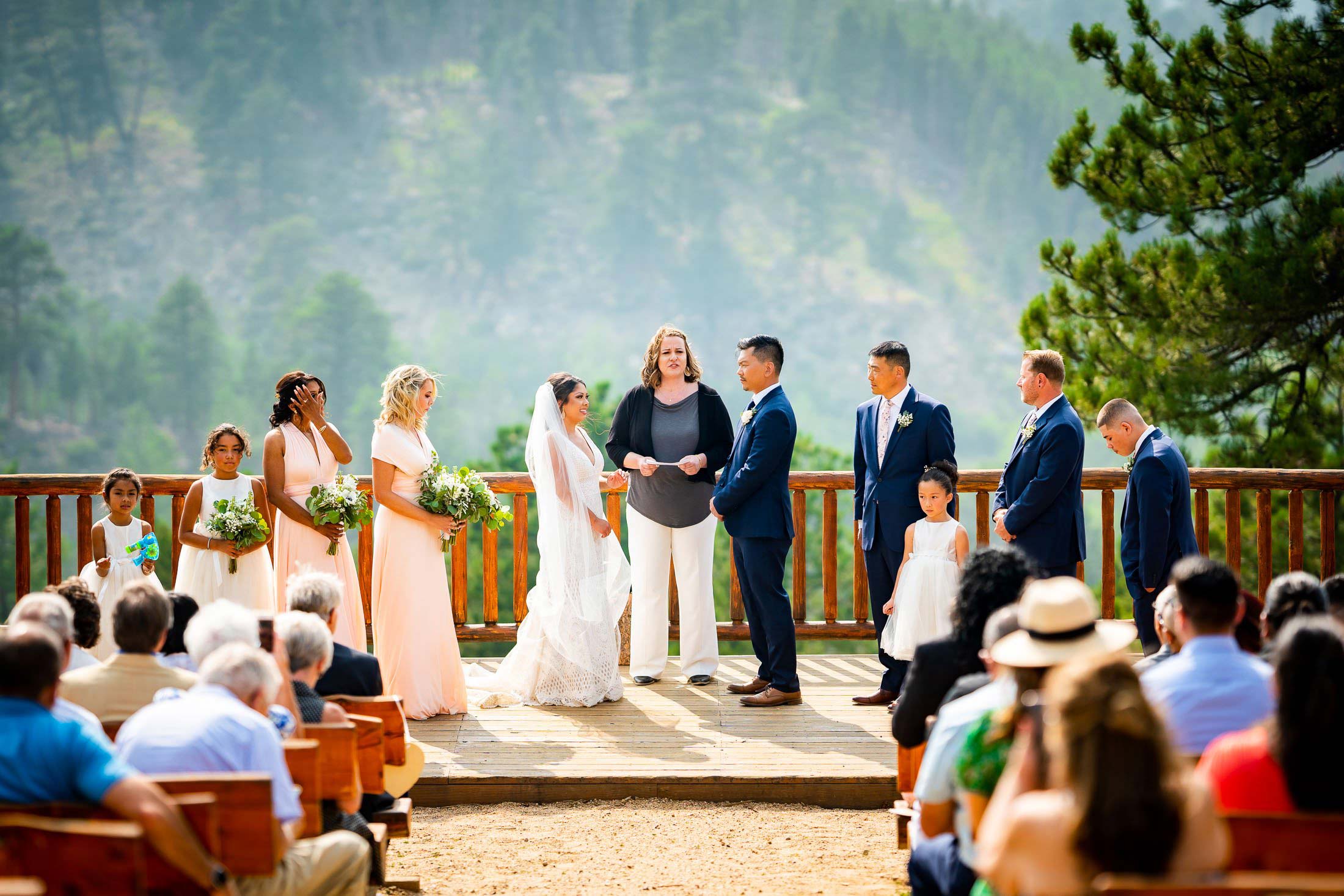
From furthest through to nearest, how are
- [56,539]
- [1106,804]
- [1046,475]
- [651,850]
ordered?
[56,539] → [1046,475] → [651,850] → [1106,804]

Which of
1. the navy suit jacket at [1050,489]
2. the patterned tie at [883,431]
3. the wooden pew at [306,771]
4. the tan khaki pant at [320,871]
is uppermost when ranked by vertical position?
the patterned tie at [883,431]

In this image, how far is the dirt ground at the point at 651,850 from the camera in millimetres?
4090

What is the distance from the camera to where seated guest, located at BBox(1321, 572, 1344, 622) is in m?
3.78

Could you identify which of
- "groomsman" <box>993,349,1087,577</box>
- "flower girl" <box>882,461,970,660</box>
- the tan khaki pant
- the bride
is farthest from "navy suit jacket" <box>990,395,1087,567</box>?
the tan khaki pant

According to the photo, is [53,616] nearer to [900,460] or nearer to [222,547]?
[222,547]

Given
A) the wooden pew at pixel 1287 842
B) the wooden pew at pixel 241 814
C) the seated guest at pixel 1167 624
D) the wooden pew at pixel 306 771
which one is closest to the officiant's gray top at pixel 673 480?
the seated guest at pixel 1167 624

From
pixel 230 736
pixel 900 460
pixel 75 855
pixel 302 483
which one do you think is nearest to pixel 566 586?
pixel 302 483

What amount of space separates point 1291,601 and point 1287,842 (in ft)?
5.25

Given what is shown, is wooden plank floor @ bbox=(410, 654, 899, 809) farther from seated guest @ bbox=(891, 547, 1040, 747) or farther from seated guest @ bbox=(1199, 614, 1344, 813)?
seated guest @ bbox=(1199, 614, 1344, 813)

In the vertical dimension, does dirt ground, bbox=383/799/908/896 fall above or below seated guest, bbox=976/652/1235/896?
below

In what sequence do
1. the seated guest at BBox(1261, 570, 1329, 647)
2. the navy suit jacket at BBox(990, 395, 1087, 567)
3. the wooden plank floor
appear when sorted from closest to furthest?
the seated guest at BBox(1261, 570, 1329, 647)
the wooden plank floor
the navy suit jacket at BBox(990, 395, 1087, 567)

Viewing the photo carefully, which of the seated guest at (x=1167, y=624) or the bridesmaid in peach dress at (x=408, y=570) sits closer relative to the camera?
the seated guest at (x=1167, y=624)

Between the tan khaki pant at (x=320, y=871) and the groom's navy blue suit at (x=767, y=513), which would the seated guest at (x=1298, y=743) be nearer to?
the tan khaki pant at (x=320, y=871)

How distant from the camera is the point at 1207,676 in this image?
2.92 meters
